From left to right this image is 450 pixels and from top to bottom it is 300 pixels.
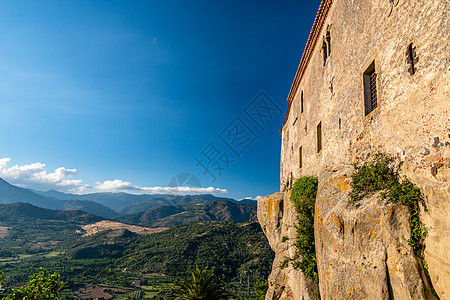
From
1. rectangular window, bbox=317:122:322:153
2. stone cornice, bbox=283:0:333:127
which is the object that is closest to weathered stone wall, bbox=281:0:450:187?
stone cornice, bbox=283:0:333:127

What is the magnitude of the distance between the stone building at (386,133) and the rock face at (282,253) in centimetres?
17

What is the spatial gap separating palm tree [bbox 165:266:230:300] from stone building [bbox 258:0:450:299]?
10.1m

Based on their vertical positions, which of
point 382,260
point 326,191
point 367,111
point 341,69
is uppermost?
point 341,69

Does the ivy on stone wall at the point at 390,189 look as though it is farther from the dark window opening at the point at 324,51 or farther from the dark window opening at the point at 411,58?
the dark window opening at the point at 324,51

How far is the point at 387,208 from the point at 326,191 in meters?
2.43

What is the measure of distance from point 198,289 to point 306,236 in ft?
39.3

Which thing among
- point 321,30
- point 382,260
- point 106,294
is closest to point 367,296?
point 382,260

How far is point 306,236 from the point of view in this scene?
9234mm

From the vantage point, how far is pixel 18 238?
16675 cm

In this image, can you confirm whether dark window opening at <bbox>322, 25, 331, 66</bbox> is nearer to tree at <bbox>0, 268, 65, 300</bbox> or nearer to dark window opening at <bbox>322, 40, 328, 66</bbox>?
dark window opening at <bbox>322, 40, 328, 66</bbox>

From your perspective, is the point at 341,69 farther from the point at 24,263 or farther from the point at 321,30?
the point at 24,263

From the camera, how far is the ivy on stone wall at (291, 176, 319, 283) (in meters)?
8.72

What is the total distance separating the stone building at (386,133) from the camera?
160 inches

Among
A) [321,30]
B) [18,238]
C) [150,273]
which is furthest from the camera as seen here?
[18,238]
